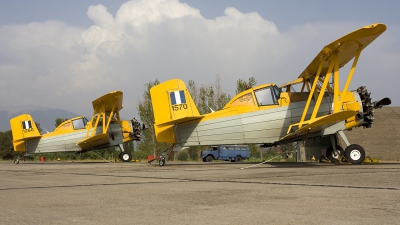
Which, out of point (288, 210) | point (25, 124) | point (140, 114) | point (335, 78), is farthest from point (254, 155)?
point (288, 210)

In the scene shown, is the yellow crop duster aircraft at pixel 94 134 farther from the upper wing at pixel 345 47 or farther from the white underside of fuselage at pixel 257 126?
the upper wing at pixel 345 47

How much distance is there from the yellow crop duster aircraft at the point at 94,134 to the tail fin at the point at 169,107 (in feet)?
32.7

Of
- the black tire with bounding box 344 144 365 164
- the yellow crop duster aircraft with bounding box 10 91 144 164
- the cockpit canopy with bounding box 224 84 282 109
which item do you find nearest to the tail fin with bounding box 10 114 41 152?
the yellow crop duster aircraft with bounding box 10 91 144 164

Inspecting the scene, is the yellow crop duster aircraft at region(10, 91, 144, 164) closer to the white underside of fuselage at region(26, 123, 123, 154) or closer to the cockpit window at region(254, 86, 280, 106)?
the white underside of fuselage at region(26, 123, 123, 154)

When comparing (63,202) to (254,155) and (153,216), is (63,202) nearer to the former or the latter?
(153,216)

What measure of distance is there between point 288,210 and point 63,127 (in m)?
29.6

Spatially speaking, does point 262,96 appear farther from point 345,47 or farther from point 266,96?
point 345,47

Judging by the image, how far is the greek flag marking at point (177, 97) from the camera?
20.0 m

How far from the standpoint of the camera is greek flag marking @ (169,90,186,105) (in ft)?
65.6

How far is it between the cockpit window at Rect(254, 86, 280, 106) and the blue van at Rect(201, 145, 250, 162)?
24.3 meters

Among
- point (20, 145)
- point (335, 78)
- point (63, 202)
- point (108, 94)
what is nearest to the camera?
point (63, 202)

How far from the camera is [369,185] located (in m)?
8.82

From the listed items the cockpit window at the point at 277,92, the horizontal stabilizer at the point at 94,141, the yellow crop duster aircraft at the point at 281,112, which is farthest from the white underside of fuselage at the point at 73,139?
the cockpit window at the point at 277,92

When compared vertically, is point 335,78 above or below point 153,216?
above
